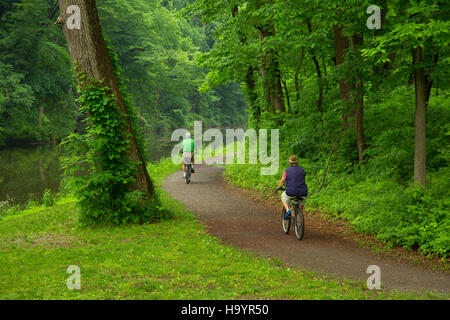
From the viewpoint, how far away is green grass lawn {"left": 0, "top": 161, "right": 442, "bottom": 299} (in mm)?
5603

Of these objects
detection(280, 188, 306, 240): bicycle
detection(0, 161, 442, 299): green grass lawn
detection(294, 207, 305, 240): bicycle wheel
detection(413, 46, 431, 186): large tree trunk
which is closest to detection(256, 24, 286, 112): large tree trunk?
detection(413, 46, 431, 186): large tree trunk

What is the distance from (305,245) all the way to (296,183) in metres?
1.34

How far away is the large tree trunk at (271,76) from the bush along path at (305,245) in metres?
6.14

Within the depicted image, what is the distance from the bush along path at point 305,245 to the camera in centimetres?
678

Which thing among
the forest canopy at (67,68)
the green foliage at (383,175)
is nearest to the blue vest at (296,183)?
the green foliage at (383,175)

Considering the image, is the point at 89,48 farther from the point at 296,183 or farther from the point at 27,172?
the point at 27,172

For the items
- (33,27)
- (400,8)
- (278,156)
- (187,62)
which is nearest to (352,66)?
(400,8)

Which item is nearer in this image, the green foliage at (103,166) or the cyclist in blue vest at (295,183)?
the cyclist in blue vest at (295,183)

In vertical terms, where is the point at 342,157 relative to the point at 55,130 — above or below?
below

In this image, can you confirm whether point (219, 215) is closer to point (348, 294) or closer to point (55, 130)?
point (348, 294)

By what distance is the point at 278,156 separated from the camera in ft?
57.7

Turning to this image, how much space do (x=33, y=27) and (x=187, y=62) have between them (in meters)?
24.1

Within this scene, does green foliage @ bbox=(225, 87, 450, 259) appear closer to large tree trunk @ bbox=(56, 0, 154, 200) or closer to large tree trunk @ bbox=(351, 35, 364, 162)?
large tree trunk @ bbox=(351, 35, 364, 162)

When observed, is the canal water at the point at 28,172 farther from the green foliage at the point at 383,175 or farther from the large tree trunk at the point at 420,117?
the large tree trunk at the point at 420,117
